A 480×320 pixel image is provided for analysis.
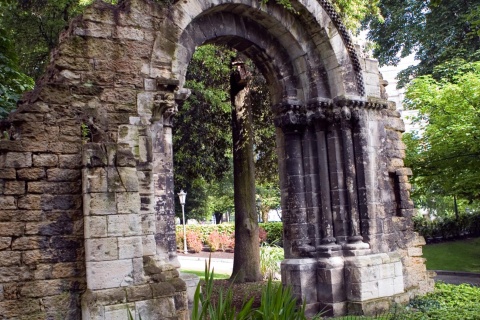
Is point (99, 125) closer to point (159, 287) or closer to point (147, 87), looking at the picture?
point (147, 87)

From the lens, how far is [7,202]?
210 inches

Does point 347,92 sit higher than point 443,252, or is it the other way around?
point 347,92

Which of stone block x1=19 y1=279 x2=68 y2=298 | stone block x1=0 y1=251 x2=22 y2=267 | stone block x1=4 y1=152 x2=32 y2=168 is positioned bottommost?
stone block x1=19 y1=279 x2=68 y2=298

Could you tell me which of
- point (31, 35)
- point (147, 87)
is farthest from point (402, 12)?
point (147, 87)

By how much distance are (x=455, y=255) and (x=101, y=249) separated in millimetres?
18276

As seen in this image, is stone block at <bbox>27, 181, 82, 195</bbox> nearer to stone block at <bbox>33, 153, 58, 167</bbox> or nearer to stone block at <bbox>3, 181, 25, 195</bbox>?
stone block at <bbox>3, 181, 25, 195</bbox>

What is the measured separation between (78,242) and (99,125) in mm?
1461

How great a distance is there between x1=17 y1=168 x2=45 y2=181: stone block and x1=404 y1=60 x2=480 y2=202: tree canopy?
10.6 metres

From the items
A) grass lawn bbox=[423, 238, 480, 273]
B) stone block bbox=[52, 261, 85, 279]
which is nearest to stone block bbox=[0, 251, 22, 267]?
stone block bbox=[52, 261, 85, 279]

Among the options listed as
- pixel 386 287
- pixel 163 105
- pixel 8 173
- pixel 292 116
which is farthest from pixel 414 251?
pixel 8 173

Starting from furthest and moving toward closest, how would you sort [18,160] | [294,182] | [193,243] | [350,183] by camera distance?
[193,243]
[294,182]
[350,183]
[18,160]

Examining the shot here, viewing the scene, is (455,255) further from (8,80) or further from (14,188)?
(14,188)

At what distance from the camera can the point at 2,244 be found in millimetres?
5238

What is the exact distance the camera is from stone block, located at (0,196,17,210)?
530cm
